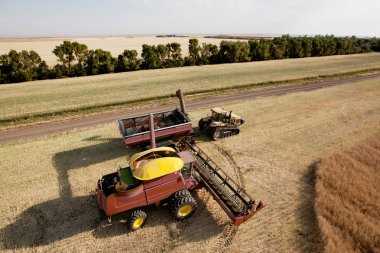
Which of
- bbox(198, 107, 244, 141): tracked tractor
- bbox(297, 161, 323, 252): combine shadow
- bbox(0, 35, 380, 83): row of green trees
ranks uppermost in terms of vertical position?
bbox(0, 35, 380, 83): row of green trees

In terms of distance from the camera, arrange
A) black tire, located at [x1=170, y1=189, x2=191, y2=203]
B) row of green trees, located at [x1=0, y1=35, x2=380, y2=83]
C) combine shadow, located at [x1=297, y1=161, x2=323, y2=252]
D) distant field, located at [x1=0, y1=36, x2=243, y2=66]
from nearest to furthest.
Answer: combine shadow, located at [x1=297, y1=161, x2=323, y2=252] → black tire, located at [x1=170, y1=189, x2=191, y2=203] → row of green trees, located at [x1=0, y1=35, x2=380, y2=83] → distant field, located at [x1=0, y1=36, x2=243, y2=66]

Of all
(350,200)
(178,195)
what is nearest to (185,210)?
(178,195)

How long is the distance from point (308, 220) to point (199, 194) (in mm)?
4665

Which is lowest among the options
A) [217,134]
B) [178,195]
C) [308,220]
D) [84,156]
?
[308,220]

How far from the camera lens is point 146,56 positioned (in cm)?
4184

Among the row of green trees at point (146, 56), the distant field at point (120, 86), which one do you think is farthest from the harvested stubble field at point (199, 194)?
the row of green trees at point (146, 56)

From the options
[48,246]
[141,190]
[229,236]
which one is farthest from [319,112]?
[48,246]

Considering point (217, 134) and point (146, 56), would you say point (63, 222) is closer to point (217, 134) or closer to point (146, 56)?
point (217, 134)

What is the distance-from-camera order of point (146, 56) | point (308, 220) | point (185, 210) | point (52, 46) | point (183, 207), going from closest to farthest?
point (183, 207) → point (185, 210) → point (308, 220) → point (146, 56) → point (52, 46)

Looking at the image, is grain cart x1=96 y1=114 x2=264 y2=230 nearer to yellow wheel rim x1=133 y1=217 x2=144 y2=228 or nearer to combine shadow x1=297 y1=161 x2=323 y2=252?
yellow wheel rim x1=133 y1=217 x2=144 y2=228

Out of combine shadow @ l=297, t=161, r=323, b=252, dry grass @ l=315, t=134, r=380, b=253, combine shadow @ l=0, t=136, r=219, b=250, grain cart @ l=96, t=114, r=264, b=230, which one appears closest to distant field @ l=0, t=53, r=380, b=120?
combine shadow @ l=0, t=136, r=219, b=250

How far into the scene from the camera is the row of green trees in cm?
3277

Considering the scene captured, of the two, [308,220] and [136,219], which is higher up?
[136,219]

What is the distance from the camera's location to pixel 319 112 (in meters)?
21.5
